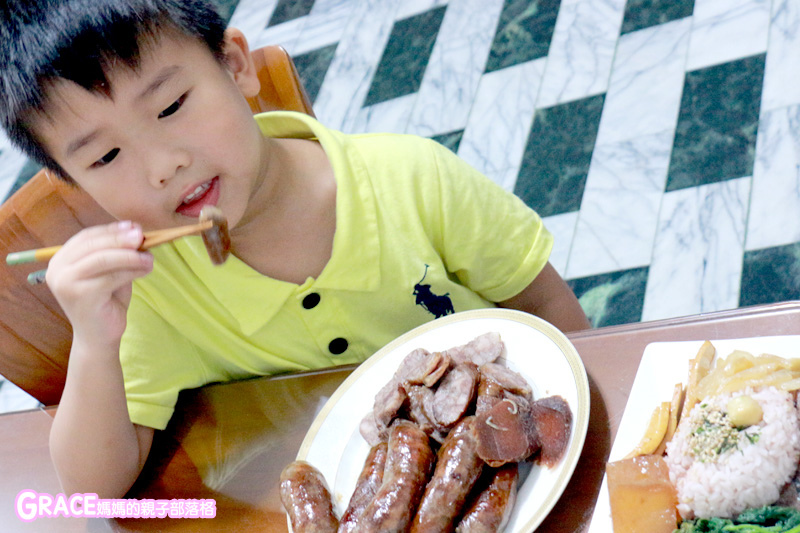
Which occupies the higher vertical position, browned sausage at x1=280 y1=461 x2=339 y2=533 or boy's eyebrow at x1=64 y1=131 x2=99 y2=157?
boy's eyebrow at x1=64 y1=131 x2=99 y2=157

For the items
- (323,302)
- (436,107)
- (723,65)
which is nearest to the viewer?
(323,302)

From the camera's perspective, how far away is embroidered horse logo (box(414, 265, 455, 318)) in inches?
58.5

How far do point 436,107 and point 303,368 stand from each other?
2017 mm

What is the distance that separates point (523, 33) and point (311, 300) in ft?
7.75

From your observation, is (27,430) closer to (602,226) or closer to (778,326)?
(778,326)

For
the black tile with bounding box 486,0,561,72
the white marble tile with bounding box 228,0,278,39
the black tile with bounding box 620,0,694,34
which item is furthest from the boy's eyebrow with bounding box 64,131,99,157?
the white marble tile with bounding box 228,0,278,39

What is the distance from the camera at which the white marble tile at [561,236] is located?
252 centimetres

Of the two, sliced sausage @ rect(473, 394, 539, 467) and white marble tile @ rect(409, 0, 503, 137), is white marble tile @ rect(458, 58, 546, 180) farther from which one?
sliced sausage @ rect(473, 394, 539, 467)

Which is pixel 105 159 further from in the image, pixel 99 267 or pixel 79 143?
pixel 99 267

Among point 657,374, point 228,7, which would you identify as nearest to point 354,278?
point 657,374

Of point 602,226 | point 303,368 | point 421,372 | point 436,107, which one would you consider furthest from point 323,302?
point 436,107

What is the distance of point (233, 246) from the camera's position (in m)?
1.48

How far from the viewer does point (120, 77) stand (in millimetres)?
1095

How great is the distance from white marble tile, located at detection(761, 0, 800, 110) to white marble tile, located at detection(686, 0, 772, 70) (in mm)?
35
